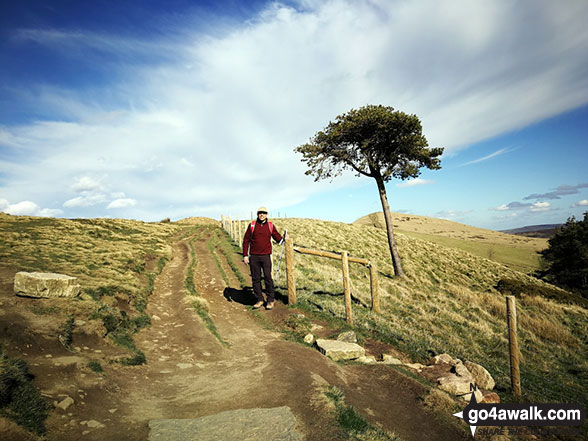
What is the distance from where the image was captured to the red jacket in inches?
373

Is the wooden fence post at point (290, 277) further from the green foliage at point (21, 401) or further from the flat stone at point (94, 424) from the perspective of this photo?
the green foliage at point (21, 401)

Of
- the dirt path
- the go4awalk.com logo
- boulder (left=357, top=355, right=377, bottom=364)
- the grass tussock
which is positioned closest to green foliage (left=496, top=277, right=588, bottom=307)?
the go4awalk.com logo

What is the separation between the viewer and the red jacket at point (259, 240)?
9.48 meters

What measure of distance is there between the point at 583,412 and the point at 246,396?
295 inches

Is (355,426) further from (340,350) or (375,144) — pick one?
(375,144)

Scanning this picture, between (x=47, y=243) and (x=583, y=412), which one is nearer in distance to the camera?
(x=583, y=412)

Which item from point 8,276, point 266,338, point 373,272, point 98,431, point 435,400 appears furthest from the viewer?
point 373,272

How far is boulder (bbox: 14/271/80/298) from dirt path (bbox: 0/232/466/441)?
8.04 feet

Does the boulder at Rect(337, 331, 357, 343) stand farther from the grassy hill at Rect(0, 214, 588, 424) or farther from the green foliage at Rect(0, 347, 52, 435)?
the green foliage at Rect(0, 347, 52, 435)

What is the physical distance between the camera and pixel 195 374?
589cm

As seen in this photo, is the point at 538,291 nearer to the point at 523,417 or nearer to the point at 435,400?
the point at 523,417

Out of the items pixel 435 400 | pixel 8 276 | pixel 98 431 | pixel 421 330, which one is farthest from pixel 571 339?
pixel 8 276

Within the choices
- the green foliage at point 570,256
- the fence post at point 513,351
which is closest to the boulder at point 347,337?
the fence post at point 513,351

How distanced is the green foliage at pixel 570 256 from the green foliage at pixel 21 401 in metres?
44.2
